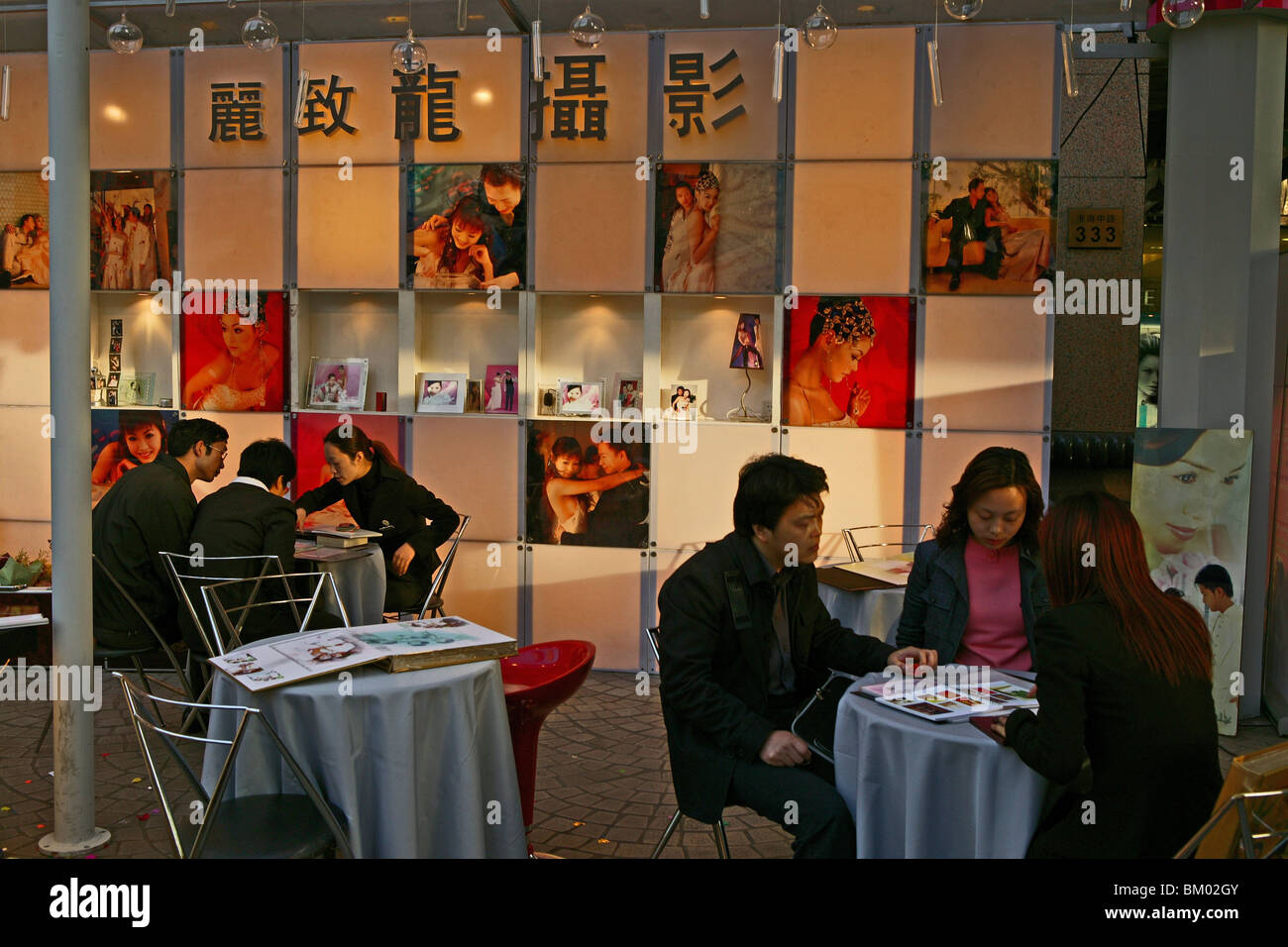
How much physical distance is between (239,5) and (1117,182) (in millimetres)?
6937

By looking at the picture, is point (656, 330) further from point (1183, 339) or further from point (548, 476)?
point (1183, 339)

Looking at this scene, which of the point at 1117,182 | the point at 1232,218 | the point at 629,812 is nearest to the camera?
the point at 629,812

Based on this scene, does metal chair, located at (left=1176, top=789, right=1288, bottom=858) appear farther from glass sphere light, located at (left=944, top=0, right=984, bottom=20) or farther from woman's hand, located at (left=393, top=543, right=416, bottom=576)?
woman's hand, located at (left=393, top=543, right=416, bottom=576)

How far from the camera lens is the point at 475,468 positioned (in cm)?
680

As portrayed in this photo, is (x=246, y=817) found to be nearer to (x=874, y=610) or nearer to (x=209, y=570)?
(x=209, y=570)

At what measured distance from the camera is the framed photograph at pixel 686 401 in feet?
22.1

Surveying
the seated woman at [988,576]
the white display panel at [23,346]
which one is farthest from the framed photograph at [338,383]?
the seated woman at [988,576]

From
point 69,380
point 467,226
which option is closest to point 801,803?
point 69,380

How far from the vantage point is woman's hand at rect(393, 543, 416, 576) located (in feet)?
19.5

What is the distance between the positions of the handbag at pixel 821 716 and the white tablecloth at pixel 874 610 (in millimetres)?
1447
